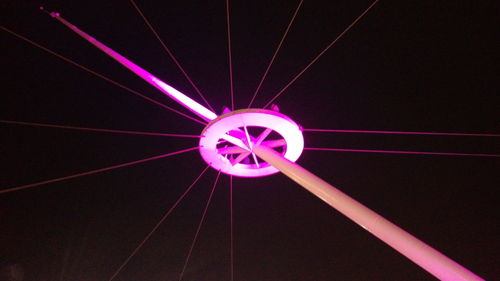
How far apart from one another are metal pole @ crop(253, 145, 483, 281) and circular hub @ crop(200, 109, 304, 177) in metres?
1.08

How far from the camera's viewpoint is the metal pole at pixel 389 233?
361 centimetres

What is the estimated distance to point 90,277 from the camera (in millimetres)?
11219

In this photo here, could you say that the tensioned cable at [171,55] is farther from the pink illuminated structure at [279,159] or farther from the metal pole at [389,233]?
the metal pole at [389,233]

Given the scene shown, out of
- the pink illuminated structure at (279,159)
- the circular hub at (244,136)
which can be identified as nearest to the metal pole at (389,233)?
the pink illuminated structure at (279,159)

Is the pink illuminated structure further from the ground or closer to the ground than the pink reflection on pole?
closer to the ground

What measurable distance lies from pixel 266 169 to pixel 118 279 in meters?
7.45

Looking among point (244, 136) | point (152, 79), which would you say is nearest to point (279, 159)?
point (244, 136)

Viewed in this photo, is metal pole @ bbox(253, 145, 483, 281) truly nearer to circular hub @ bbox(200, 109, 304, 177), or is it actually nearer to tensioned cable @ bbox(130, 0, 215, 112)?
circular hub @ bbox(200, 109, 304, 177)

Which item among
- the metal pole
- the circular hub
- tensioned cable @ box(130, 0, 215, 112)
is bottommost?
the metal pole

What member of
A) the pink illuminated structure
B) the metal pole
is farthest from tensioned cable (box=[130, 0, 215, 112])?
the metal pole

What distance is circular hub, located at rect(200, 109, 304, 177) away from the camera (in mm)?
6250

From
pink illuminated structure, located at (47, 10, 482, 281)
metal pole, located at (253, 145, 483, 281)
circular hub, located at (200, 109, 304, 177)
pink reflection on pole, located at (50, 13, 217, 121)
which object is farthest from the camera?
pink reflection on pole, located at (50, 13, 217, 121)

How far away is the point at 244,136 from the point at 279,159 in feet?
4.30

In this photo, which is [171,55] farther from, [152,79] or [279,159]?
[279,159]
